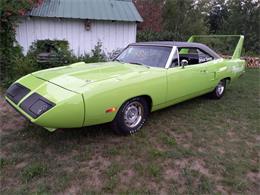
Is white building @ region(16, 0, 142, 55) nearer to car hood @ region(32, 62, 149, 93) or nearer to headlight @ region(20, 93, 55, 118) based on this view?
car hood @ region(32, 62, 149, 93)

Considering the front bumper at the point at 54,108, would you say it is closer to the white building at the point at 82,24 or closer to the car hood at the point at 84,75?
the car hood at the point at 84,75

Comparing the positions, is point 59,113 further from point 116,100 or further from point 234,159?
point 234,159

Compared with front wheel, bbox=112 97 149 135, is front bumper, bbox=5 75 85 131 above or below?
above

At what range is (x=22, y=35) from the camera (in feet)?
26.4

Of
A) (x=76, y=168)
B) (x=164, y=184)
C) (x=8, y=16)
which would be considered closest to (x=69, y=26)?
(x=8, y=16)

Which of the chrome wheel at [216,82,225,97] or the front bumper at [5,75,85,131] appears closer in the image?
the front bumper at [5,75,85,131]

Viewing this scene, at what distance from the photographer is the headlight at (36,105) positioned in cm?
276

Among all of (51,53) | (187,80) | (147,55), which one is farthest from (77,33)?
(187,80)

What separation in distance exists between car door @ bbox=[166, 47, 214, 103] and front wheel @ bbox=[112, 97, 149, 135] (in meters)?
0.57

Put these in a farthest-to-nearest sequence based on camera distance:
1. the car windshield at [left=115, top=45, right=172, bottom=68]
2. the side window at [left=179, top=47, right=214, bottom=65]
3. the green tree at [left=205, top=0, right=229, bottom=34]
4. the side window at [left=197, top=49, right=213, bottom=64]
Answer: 1. the green tree at [left=205, top=0, right=229, bottom=34]
2. the side window at [left=197, top=49, right=213, bottom=64]
3. the side window at [left=179, top=47, right=214, bottom=65]
4. the car windshield at [left=115, top=45, right=172, bottom=68]

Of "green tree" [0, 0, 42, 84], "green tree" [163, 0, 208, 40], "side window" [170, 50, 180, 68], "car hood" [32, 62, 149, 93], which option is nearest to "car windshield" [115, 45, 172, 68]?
"side window" [170, 50, 180, 68]

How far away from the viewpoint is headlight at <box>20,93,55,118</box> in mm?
2759

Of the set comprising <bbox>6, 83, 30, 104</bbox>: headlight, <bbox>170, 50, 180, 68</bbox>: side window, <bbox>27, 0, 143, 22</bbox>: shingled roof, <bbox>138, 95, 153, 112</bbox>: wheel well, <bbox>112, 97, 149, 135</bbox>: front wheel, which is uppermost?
<bbox>27, 0, 143, 22</bbox>: shingled roof

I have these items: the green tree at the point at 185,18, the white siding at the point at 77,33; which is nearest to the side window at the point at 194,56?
the white siding at the point at 77,33
